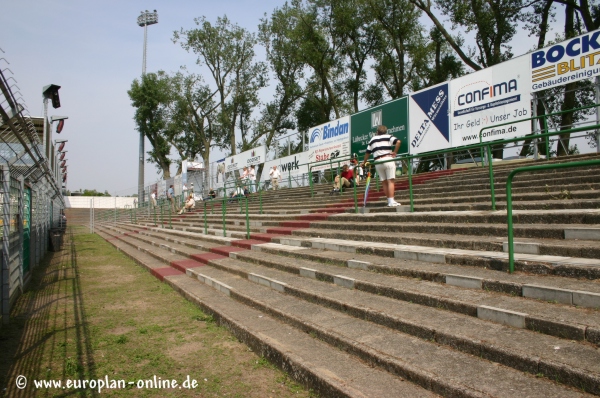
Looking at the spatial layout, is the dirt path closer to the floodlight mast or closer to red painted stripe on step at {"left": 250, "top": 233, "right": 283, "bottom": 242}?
red painted stripe on step at {"left": 250, "top": 233, "right": 283, "bottom": 242}

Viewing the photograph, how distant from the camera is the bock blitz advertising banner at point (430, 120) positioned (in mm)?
12414

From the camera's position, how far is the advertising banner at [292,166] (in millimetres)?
20109

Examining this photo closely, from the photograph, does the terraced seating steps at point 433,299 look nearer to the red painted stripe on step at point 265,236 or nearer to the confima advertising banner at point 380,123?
the red painted stripe on step at point 265,236

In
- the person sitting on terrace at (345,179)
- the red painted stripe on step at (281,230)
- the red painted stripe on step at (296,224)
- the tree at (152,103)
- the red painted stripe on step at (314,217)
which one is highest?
the tree at (152,103)

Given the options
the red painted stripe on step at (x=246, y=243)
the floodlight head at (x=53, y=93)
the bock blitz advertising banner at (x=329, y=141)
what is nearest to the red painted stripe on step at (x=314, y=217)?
the red painted stripe on step at (x=246, y=243)

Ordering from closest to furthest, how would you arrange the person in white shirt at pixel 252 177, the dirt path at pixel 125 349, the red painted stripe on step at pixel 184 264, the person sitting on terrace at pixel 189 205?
the dirt path at pixel 125 349
the red painted stripe on step at pixel 184 264
the person sitting on terrace at pixel 189 205
the person in white shirt at pixel 252 177

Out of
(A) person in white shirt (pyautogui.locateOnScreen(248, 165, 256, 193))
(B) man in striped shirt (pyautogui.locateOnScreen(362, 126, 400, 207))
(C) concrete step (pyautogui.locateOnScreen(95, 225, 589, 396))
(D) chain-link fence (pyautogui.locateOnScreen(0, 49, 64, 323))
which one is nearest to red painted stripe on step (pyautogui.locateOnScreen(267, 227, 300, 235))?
(B) man in striped shirt (pyautogui.locateOnScreen(362, 126, 400, 207))

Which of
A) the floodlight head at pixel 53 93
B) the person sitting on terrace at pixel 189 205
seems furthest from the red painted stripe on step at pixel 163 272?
the person sitting on terrace at pixel 189 205

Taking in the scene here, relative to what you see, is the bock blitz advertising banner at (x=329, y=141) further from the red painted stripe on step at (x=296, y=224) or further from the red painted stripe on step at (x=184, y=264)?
the red painted stripe on step at (x=184, y=264)

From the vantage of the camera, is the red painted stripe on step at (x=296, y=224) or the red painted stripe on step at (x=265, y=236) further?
the red painted stripe on step at (x=296, y=224)

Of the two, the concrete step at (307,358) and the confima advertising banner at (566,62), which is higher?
the confima advertising banner at (566,62)

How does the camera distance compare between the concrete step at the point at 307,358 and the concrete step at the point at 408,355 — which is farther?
the concrete step at the point at 307,358

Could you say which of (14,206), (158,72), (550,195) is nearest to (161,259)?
(14,206)

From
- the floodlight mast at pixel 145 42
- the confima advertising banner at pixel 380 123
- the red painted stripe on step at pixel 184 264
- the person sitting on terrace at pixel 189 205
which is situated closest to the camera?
the red painted stripe on step at pixel 184 264
